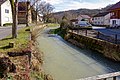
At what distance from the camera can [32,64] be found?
12000 millimetres

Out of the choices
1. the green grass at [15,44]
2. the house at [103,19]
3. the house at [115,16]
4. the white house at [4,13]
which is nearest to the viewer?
the green grass at [15,44]

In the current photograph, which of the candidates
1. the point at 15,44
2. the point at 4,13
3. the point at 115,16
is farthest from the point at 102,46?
the point at 4,13

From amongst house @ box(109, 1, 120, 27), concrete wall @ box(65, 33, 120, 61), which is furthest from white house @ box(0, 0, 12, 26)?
concrete wall @ box(65, 33, 120, 61)

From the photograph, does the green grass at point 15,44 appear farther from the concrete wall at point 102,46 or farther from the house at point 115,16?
the house at point 115,16

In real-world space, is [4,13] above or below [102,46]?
above

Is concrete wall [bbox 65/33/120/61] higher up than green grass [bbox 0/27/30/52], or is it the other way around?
green grass [bbox 0/27/30/52]

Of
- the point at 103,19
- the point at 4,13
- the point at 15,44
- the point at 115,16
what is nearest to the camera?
the point at 15,44

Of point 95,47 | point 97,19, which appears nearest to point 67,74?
point 95,47

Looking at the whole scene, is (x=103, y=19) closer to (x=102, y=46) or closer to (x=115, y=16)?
(x=115, y=16)

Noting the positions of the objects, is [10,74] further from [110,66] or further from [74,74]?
[110,66]

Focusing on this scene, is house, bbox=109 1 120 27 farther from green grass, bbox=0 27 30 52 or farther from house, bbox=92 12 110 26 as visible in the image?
green grass, bbox=0 27 30 52

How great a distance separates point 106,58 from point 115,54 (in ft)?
3.74

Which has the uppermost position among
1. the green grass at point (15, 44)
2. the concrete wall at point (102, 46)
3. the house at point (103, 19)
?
the house at point (103, 19)

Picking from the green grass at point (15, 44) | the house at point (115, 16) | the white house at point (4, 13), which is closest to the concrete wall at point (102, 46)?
the green grass at point (15, 44)
